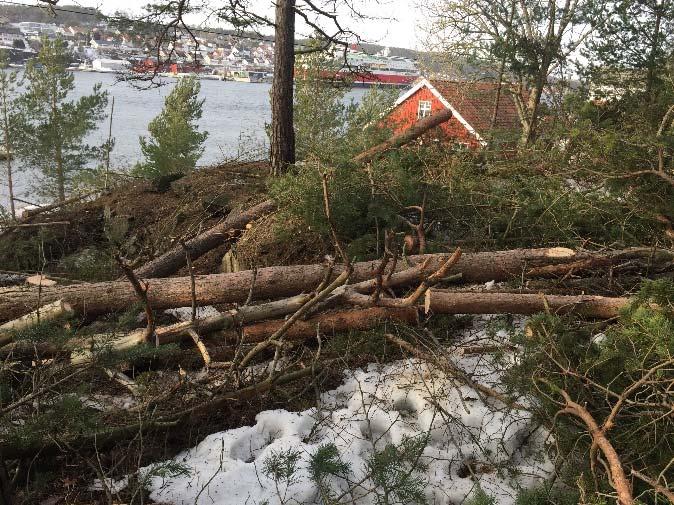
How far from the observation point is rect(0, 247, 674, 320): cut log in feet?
14.5

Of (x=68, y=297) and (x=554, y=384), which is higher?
(x=554, y=384)

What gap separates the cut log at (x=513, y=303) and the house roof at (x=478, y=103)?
12068mm

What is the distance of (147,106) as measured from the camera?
144 feet

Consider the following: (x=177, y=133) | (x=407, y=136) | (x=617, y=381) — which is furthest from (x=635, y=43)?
(x=177, y=133)

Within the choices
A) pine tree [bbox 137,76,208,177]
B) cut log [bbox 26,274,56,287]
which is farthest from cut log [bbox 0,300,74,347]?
pine tree [bbox 137,76,208,177]

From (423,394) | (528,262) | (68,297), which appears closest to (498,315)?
(528,262)

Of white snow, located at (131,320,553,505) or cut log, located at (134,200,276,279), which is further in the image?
cut log, located at (134,200,276,279)

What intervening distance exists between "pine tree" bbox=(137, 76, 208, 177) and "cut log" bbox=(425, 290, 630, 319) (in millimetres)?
9433

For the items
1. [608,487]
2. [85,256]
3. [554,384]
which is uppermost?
[554,384]

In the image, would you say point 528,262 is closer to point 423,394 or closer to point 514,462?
point 423,394

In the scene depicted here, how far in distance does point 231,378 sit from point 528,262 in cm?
266

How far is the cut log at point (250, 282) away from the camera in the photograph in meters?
4.43

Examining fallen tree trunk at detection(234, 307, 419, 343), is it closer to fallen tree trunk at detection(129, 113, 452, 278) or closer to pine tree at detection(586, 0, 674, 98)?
fallen tree trunk at detection(129, 113, 452, 278)

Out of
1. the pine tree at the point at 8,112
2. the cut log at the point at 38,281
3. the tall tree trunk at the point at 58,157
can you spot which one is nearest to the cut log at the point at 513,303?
the cut log at the point at 38,281
